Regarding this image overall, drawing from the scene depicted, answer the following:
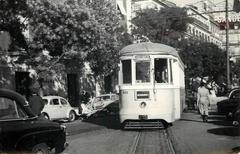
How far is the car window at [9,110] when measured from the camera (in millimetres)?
8864

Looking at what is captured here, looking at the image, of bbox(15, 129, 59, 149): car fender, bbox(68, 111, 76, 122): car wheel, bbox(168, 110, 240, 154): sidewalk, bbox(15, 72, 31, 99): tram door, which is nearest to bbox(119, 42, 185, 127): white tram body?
bbox(168, 110, 240, 154): sidewalk

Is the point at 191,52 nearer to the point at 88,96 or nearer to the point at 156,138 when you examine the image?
the point at 88,96

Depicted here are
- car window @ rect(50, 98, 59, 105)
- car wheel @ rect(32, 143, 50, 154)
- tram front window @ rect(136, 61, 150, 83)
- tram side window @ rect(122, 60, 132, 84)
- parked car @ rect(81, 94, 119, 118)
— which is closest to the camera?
car wheel @ rect(32, 143, 50, 154)

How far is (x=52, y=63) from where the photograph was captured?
27.1 metres

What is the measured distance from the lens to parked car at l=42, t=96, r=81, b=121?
2638 cm

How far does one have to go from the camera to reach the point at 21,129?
29.3ft

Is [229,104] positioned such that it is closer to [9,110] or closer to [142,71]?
[142,71]

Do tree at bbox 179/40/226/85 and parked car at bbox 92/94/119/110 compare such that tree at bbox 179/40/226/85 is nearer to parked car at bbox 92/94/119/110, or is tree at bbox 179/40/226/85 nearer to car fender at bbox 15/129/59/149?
parked car at bbox 92/94/119/110

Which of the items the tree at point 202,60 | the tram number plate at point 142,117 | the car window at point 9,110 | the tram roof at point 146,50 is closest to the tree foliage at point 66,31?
the tram roof at point 146,50

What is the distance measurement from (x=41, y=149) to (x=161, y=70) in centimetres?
968

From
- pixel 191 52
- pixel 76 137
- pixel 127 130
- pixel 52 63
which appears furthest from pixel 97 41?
pixel 191 52

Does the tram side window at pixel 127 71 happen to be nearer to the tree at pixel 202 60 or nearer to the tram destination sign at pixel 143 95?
the tram destination sign at pixel 143 95

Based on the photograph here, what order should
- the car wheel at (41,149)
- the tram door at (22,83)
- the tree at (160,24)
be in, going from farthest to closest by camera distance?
the tree at (160,24) < the tram door at (22,83) < the car wheel at (41,149)

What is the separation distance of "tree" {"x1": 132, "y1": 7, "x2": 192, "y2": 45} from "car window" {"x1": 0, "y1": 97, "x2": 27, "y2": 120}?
37484 millimetres
